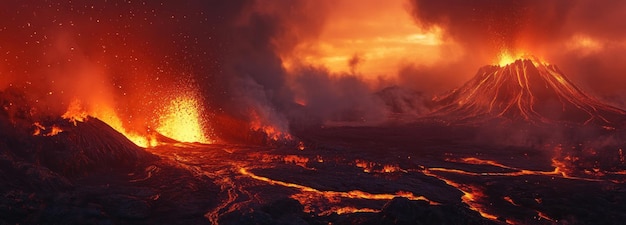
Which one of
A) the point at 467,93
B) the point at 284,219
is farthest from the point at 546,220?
the point at 467,93

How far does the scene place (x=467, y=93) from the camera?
140375 mm

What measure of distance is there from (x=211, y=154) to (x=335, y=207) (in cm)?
2146

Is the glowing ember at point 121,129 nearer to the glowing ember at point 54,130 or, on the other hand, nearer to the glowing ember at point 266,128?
the glowing ember at point 54,130

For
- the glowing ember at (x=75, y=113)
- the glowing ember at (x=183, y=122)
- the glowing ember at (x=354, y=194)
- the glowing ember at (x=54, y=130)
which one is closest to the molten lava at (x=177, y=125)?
the glowing ember at (x=183, y=122)

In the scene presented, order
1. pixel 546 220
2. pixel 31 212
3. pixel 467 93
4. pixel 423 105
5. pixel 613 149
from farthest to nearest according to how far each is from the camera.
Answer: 1. pixel 423 105
2. pixel 467 93
3. pixel 613 149
4. pixel 546 220
5. pixel 31 212

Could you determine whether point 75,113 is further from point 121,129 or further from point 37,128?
point 121,129

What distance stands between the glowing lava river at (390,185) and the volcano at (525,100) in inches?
1815

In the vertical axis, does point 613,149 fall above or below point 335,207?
above

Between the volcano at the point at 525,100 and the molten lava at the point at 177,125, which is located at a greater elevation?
the volcano at the point at 525,100

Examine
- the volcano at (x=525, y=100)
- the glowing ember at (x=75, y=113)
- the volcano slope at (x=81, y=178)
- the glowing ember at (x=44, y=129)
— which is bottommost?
the volcano slope at (x=81, y=178)

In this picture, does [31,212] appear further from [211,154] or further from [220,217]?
[211,154]

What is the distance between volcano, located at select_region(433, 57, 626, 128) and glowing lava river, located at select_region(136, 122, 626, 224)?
4611 centimetres

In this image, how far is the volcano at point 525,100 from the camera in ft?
324

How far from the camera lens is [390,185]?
3597 centimetres
